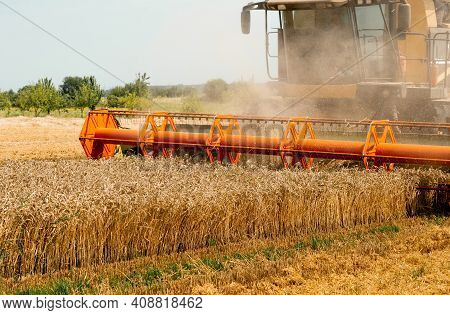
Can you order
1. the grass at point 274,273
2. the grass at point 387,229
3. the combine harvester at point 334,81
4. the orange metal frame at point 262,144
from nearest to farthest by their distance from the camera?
the grass at point 274,273 < the grass at point 387,229 < the orange metal frame at point 262,144 < the combine harvester at point 334,81

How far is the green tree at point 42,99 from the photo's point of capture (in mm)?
38312

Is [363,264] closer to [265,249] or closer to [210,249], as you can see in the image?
[265,249]

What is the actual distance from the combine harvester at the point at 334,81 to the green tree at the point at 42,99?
29820 millimetres

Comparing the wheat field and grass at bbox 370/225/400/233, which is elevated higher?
the wheat field

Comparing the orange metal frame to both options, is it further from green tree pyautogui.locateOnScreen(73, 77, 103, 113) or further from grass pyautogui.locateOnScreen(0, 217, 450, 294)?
green tree pyautogui.locateOnScreen(73, 77, 103, 113)

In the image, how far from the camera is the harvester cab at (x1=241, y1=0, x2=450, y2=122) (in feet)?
30.3

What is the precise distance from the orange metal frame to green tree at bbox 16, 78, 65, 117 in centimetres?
2979

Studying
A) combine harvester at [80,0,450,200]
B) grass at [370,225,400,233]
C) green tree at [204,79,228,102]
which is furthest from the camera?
green tree at [204,79,228,102]

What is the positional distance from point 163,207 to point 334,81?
4817 mm

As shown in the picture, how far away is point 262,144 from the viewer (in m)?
8.04

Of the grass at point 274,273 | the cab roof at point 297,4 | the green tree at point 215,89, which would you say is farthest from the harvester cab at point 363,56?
the green tree at point 215,89

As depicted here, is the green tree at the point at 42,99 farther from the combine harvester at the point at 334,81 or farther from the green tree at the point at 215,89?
the combine harvester at the point at 334,81

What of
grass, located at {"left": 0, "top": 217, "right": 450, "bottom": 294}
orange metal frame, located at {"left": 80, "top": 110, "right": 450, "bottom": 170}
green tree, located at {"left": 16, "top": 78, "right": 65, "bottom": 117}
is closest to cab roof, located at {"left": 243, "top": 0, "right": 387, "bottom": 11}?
orange metal frame, located at {"left": 80, "top": 110, "right": 450, "bottom": 170}

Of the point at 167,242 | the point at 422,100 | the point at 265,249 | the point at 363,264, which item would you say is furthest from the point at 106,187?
the point at 422,100
